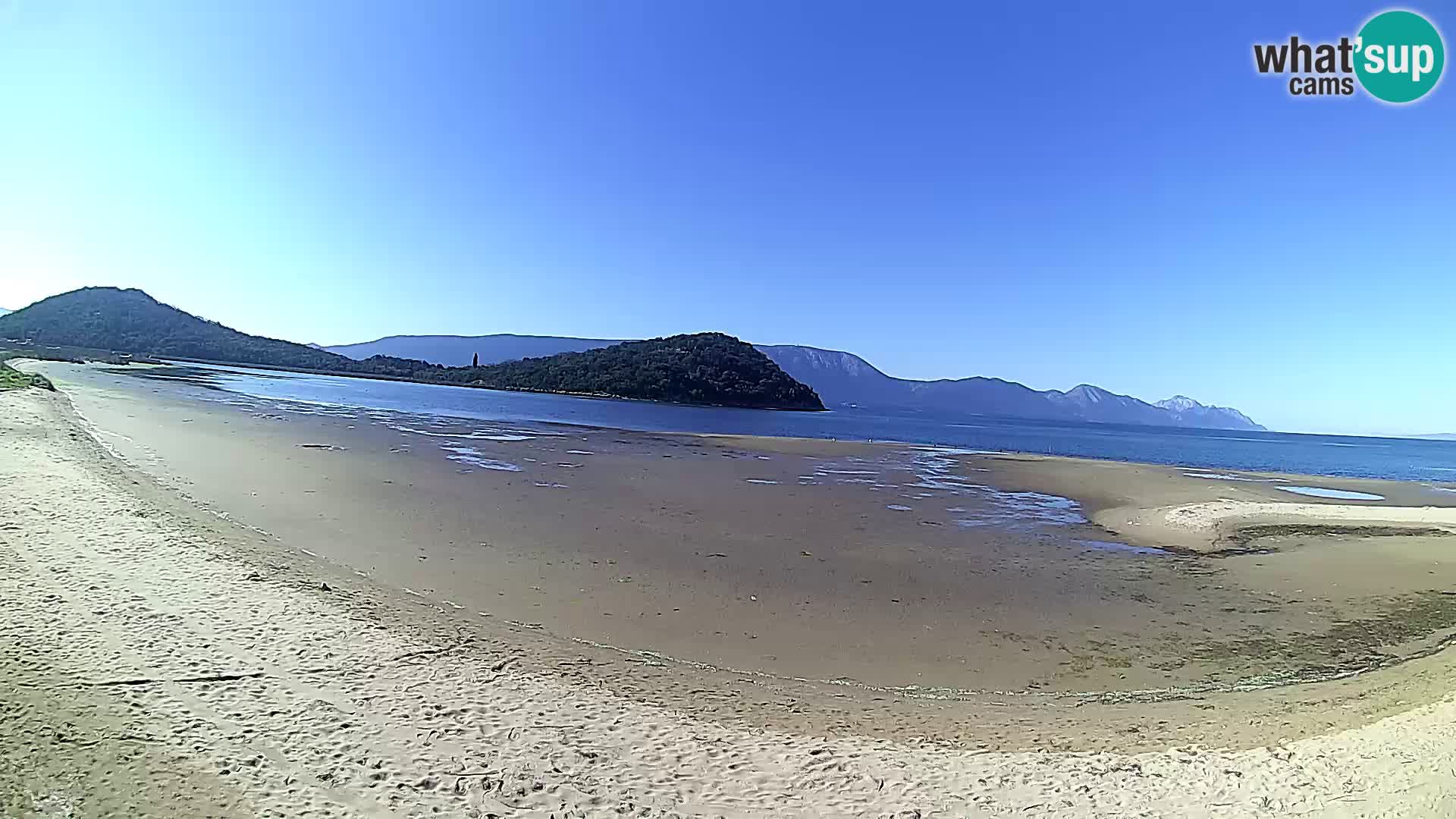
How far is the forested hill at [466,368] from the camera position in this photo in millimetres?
123000

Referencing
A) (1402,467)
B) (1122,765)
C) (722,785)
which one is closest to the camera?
(722,785)

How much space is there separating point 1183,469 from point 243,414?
49726mm

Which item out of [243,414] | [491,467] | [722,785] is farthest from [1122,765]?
[243,414]

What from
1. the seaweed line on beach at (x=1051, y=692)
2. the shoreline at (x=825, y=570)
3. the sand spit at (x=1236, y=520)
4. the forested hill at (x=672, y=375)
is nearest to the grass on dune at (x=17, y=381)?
the shoreline at (x=825, y=570)

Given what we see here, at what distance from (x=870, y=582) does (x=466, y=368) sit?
156 metres

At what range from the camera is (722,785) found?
537cm

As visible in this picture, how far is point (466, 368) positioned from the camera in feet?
511

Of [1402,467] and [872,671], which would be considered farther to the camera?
[1402,467]

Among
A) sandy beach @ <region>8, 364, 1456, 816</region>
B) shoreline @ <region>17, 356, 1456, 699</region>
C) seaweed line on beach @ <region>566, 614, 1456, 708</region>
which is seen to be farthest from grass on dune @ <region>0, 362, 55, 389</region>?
seaweed line on beach @ <region>566, 614, 1456, 708</region>

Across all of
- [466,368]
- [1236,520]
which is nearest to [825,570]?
[1236,520]

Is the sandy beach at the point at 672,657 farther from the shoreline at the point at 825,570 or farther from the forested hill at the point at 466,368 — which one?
the forested hill at the point at 466,368

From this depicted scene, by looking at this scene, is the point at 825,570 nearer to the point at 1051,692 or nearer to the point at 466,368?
Answer: the point at 1051,692

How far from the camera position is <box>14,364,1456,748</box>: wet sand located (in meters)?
7.85

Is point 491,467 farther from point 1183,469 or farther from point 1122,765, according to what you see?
point 1183,469
